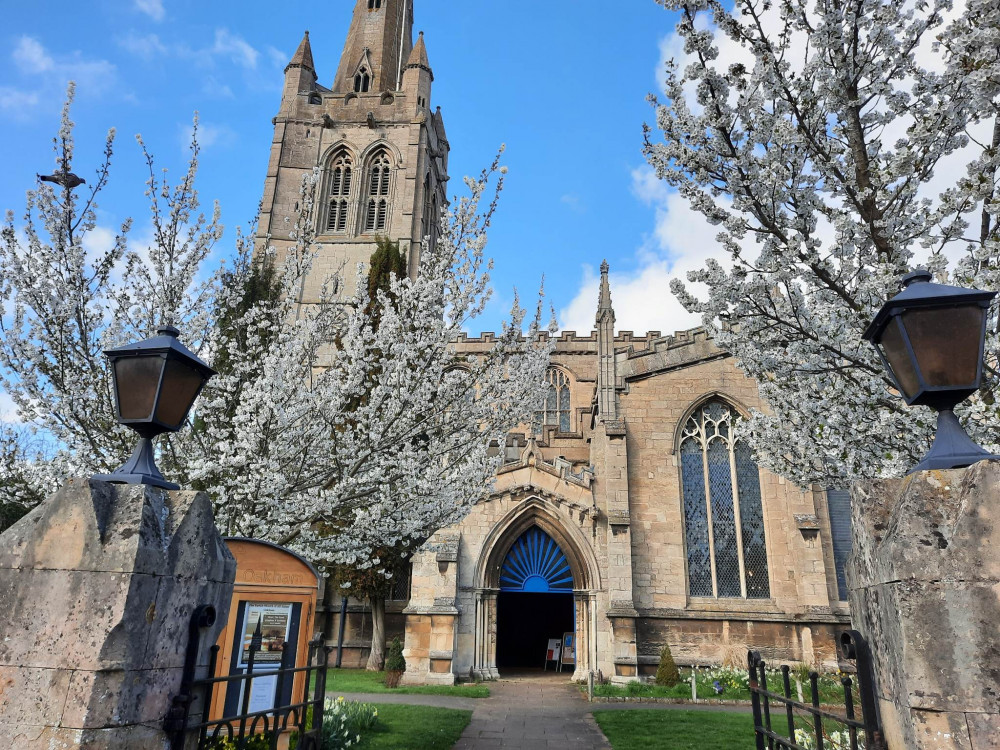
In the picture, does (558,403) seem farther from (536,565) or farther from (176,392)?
(176,392)

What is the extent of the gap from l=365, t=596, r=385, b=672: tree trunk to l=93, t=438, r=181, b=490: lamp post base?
1616 cm

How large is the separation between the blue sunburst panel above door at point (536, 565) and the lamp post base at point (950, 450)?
15.1 meters

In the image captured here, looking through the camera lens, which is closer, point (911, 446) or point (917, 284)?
point (917, 284)

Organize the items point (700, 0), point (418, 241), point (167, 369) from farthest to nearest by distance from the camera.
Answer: point (418, 241)
point (700, 0)
point (167, 369)

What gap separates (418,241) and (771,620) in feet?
79.1

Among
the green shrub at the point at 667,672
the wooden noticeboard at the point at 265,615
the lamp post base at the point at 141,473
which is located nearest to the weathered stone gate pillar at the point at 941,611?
the lamp post base at the point at 141,473

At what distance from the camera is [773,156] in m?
5.30

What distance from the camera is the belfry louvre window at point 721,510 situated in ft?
53.7

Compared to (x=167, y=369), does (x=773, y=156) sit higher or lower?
higher

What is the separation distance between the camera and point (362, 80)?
39594 millimetres

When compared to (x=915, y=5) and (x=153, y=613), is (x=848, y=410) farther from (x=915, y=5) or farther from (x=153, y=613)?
(x=153, y=613)

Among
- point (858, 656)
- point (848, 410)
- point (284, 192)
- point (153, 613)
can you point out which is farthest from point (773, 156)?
point (284, 192)

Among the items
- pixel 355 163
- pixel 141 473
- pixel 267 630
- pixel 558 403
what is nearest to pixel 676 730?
pixel 267 630

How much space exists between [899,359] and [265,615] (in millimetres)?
6365
